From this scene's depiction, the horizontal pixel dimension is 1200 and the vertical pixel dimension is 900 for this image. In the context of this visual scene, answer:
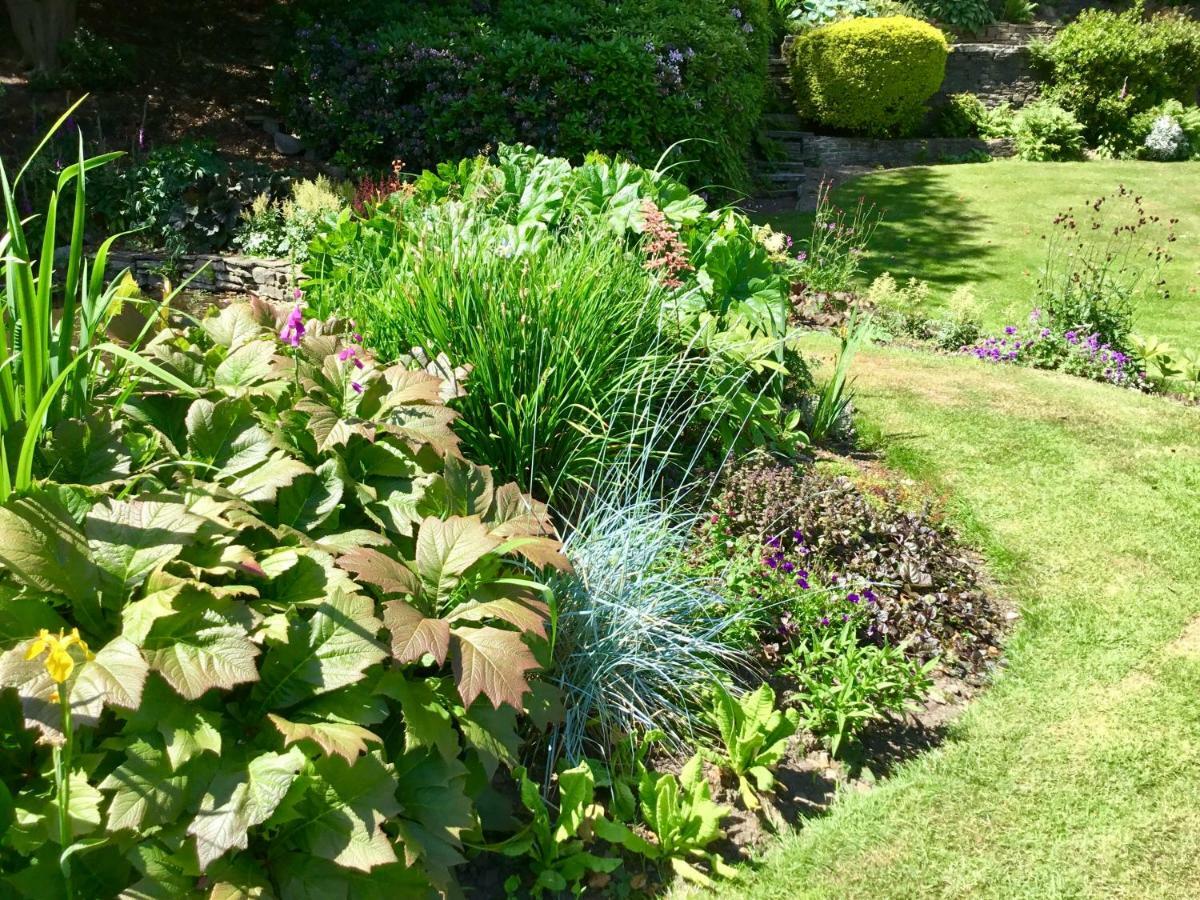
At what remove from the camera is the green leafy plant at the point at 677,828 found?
8.16ft

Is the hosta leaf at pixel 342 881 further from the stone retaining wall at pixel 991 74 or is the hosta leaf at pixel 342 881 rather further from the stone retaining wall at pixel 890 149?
the stone retaining wall at pixel 991 74

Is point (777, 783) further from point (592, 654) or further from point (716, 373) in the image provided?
point (716, 373)

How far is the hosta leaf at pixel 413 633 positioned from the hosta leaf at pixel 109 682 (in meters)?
0.46

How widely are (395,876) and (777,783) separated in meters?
1.35

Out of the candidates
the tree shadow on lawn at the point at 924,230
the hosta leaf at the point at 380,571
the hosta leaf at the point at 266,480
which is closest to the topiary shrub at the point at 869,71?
the tree shadow on lawn at the point at 924,230

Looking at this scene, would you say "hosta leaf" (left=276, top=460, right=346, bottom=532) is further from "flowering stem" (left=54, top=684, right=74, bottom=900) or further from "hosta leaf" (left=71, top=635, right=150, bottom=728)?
"flowering stem" (left=54, top=684, right=74, bottom=900)

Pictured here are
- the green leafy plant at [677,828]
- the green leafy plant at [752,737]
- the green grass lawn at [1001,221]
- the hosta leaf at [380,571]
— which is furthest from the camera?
the green grass lawn at [1001,221]

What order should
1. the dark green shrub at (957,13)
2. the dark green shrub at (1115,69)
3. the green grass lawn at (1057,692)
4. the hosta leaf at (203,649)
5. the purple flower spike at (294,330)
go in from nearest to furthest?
the hosta leaf at (203,649) → the green grass lawn at (1057,692) → the purple flower spike at (294,330) → the dark green shrub at (1115,69) → the dark green shrub at (957,13)

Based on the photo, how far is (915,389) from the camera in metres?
5.92

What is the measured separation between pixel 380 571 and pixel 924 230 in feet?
33.8

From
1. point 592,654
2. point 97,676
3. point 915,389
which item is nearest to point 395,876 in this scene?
point 97,676

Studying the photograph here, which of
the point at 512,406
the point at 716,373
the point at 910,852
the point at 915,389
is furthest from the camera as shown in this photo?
the point at 915,389

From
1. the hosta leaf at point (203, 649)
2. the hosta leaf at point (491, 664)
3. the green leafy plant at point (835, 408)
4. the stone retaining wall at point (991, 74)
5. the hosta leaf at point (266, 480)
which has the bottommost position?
the green leafy plant at point (835, 408)

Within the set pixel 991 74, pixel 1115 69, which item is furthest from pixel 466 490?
pixel 1115 69
